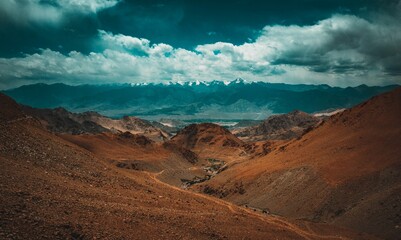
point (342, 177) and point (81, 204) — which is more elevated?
point (81, 204)

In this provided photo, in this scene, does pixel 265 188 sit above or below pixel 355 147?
below

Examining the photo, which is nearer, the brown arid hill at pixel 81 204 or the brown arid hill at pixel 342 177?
the brown arid hill at pixel 81 204

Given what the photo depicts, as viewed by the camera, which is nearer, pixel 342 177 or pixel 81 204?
pixel 81 204

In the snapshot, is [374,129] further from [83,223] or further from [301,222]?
[83,223]

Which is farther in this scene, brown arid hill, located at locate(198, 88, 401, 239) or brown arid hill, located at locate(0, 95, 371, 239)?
brown arid hill, located at locate(198, 88, 401, 239)

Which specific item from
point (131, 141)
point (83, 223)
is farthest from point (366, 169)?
point (131, 141)
